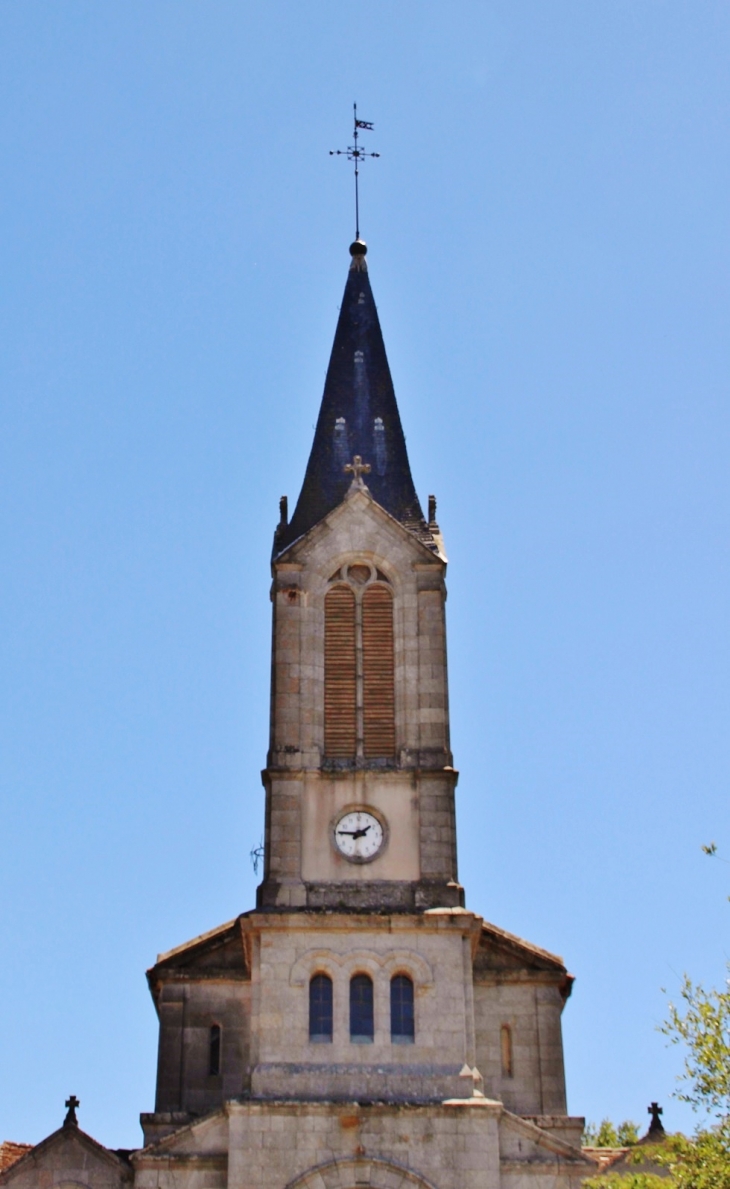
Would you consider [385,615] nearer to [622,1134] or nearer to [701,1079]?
[701,1079]

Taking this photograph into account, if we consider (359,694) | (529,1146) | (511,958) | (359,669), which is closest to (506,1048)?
(511,958)

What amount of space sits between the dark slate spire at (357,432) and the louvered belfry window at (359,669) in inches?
66.8

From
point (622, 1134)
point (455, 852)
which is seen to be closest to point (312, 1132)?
point (455, 852)

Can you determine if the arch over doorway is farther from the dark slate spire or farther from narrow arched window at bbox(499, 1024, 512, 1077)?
the dark slate spire

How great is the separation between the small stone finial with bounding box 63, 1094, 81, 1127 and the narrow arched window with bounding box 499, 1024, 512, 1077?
27.5 ft

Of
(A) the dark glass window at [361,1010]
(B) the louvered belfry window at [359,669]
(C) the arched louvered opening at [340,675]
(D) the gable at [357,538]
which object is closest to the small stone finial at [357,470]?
(D) the gable at [357,538]

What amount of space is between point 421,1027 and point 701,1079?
671 cm

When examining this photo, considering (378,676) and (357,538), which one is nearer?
(378,676)

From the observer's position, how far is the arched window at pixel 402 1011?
32.7 meters

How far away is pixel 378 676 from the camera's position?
35969mm

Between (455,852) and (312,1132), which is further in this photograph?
(455,852)

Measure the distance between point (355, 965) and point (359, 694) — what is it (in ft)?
17.7

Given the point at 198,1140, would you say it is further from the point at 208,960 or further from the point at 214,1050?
the point at 208,960

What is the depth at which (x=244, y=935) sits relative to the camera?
33656 millimetres
